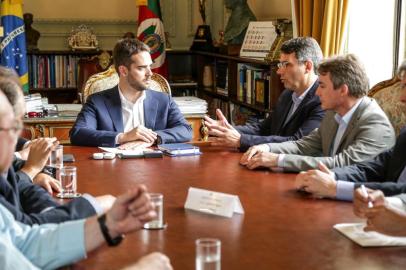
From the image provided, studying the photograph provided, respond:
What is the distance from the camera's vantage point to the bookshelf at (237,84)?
516cm

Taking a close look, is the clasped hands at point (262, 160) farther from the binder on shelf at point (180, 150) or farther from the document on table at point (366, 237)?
the document on table at point (366, 237)

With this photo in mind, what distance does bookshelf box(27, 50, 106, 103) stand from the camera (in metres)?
6.60

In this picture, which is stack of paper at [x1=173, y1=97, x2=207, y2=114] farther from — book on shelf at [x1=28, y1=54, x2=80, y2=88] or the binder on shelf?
book on shelf at [x1=28, y1=54, x2=80, y2=88]

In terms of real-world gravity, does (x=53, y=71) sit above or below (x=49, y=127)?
above

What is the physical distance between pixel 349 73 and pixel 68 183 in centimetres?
140

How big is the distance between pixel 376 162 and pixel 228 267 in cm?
133

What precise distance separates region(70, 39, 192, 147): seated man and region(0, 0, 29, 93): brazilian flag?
7.03 ft

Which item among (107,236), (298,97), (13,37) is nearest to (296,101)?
(298,97)

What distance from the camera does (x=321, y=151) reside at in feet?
11.3

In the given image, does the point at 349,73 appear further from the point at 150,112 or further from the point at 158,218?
the point at 158,218

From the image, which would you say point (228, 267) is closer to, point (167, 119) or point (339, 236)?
point (339, 236)

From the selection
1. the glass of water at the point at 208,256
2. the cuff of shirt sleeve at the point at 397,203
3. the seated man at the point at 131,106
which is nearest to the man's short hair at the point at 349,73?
the cuff of shirt sleeve at the point at 397,203

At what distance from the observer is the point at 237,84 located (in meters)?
5.96

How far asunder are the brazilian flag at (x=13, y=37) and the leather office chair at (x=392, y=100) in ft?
11.4
